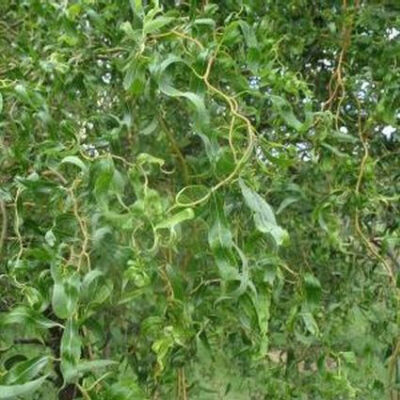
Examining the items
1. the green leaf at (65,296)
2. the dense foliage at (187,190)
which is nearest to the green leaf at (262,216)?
the dense foliage at (187,190)

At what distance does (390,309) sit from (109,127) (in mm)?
938

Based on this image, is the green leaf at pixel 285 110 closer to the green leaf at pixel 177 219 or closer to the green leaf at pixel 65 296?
the green leaf at pixel 177 219

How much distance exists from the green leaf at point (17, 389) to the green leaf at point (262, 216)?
1.12 ft

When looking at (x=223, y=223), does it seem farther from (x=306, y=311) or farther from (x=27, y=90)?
(x=27, y=90)

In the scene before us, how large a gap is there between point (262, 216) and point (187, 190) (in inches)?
5.3

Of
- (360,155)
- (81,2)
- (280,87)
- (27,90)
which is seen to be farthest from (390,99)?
(27,90)

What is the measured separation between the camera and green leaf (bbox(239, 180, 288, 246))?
993mm

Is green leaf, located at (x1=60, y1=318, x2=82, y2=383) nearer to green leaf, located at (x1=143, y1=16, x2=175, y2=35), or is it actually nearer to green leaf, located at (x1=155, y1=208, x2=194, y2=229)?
green leaf, located at (x1=155, y1=208, x2=194, y2=229)

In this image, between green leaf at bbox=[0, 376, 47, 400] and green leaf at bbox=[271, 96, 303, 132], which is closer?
green leaf at bbox=[0, 376, 47, 400]

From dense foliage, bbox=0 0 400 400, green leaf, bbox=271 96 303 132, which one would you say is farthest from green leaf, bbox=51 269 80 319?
green leaf, bbox=271 96 303 132

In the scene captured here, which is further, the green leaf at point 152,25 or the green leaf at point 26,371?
→ the green leaf at point 152,25

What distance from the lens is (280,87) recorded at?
1392 mm

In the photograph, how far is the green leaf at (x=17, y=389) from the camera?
0.90 meters

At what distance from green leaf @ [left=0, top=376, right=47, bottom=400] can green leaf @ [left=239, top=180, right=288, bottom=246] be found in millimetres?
342
